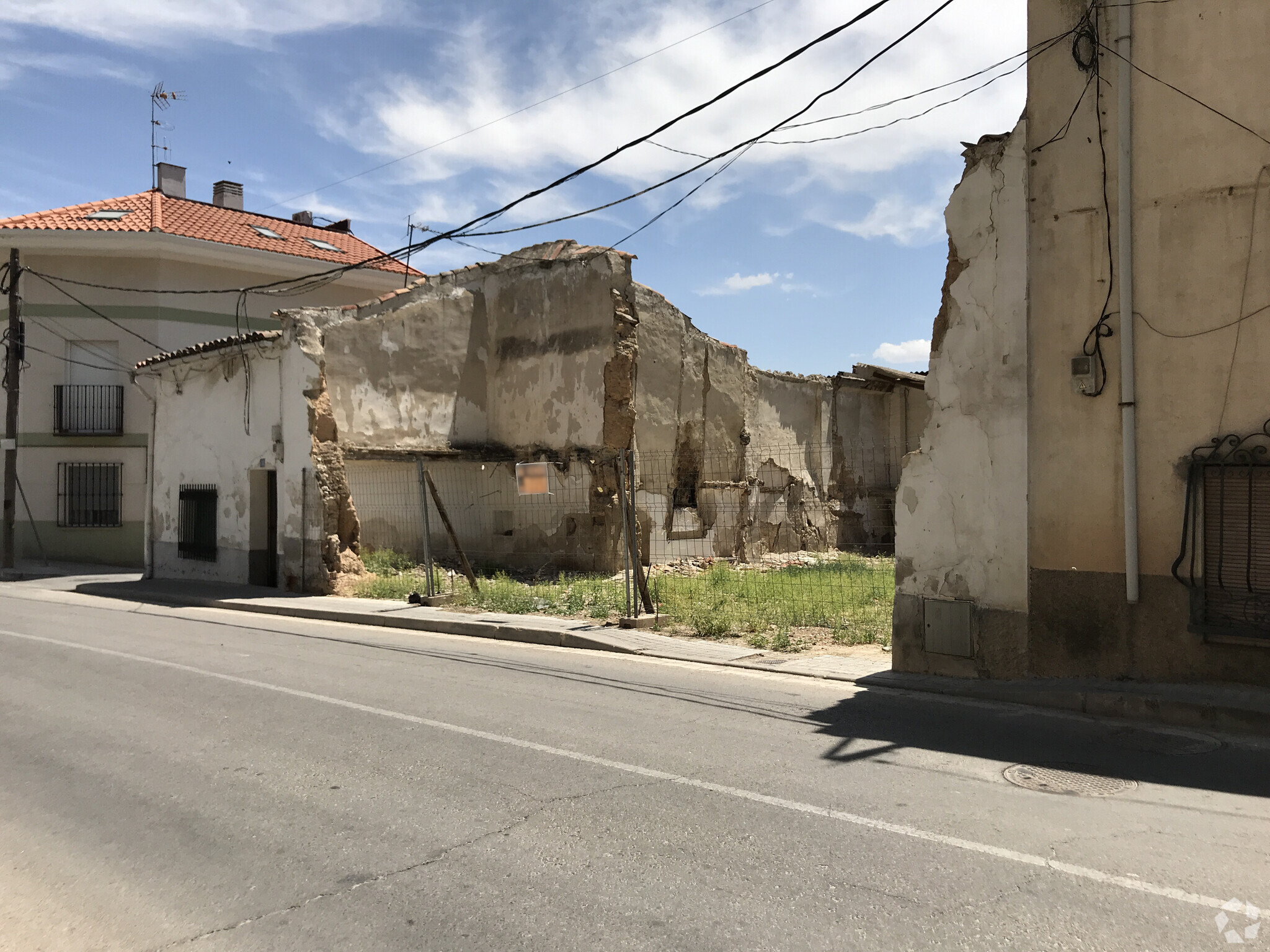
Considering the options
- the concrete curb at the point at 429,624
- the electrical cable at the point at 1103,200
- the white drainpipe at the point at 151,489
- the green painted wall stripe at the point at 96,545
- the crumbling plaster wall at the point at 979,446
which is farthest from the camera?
the green painted wall stripe at the point at 96,545

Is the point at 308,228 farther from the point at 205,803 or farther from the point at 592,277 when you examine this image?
the point at 205,803

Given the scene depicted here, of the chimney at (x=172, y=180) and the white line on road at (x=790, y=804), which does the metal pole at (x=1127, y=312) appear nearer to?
the white line on road at (x=790, y=804)

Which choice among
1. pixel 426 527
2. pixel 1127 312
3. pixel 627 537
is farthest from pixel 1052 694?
pixel 426 527

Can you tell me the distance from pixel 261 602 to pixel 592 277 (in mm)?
8576

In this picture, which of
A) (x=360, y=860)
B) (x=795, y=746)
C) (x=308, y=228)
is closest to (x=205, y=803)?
(x=360, y=860)

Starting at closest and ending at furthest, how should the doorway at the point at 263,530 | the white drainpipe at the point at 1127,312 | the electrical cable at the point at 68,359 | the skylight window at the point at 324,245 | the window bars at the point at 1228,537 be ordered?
the window bars at the point at 1228,537, the white drainpipe at the point at 1127,312, the doorway at the point at 263,530, the electrical cable at the point at 68,359, the skylight window at the point at 324,245

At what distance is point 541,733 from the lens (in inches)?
253

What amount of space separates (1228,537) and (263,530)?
52.4 feet

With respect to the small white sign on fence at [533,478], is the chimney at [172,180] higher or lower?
higher

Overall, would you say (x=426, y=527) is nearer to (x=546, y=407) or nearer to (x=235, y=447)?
(x=546, y=407)

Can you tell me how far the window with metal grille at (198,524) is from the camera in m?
19.3

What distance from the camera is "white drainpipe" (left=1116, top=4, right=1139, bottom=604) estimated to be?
7359 millimetres

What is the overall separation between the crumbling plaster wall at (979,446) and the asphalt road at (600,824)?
90cm

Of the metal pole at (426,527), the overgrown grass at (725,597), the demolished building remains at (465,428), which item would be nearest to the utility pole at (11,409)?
the demolished building remains at (465,428)
